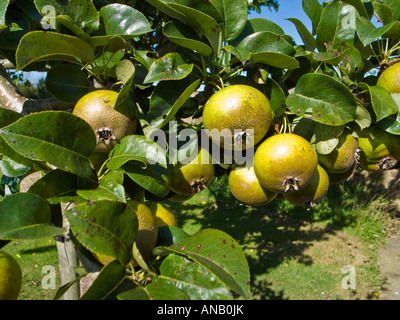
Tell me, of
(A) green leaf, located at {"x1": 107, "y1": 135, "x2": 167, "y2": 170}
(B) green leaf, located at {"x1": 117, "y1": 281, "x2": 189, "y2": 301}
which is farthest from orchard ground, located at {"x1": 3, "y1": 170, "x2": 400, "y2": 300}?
(B) green leaf, located at {"x1": 117, "y1": 281, "x2": 189, "y2": 301}

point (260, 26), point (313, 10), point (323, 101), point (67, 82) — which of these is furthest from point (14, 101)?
point (313, 10)

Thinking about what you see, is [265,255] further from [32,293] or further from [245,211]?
[32,293]

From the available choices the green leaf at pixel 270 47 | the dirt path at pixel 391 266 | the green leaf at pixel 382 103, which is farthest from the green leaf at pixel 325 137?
the dirt path at pixel 391 266

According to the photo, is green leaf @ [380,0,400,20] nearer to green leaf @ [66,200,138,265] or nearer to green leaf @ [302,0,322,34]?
green leaf @ [302,0,322,34]

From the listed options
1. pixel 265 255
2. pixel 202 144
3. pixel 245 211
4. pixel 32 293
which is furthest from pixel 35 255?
pixel 202 144

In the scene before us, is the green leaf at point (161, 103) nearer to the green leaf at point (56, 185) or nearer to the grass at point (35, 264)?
the green leaf at point (56, 185)

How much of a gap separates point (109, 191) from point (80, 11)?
57 cm

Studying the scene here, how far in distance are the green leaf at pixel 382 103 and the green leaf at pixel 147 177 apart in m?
0.70

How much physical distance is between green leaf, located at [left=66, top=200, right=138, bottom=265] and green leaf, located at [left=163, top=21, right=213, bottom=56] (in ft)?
1.64

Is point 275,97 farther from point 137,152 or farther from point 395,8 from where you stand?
point 395,8

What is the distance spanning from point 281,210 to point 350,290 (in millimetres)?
3291

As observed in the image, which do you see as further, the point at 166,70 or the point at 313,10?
the point at 313,10

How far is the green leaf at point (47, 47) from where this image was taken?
34.3 inches

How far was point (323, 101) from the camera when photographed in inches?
41.8
